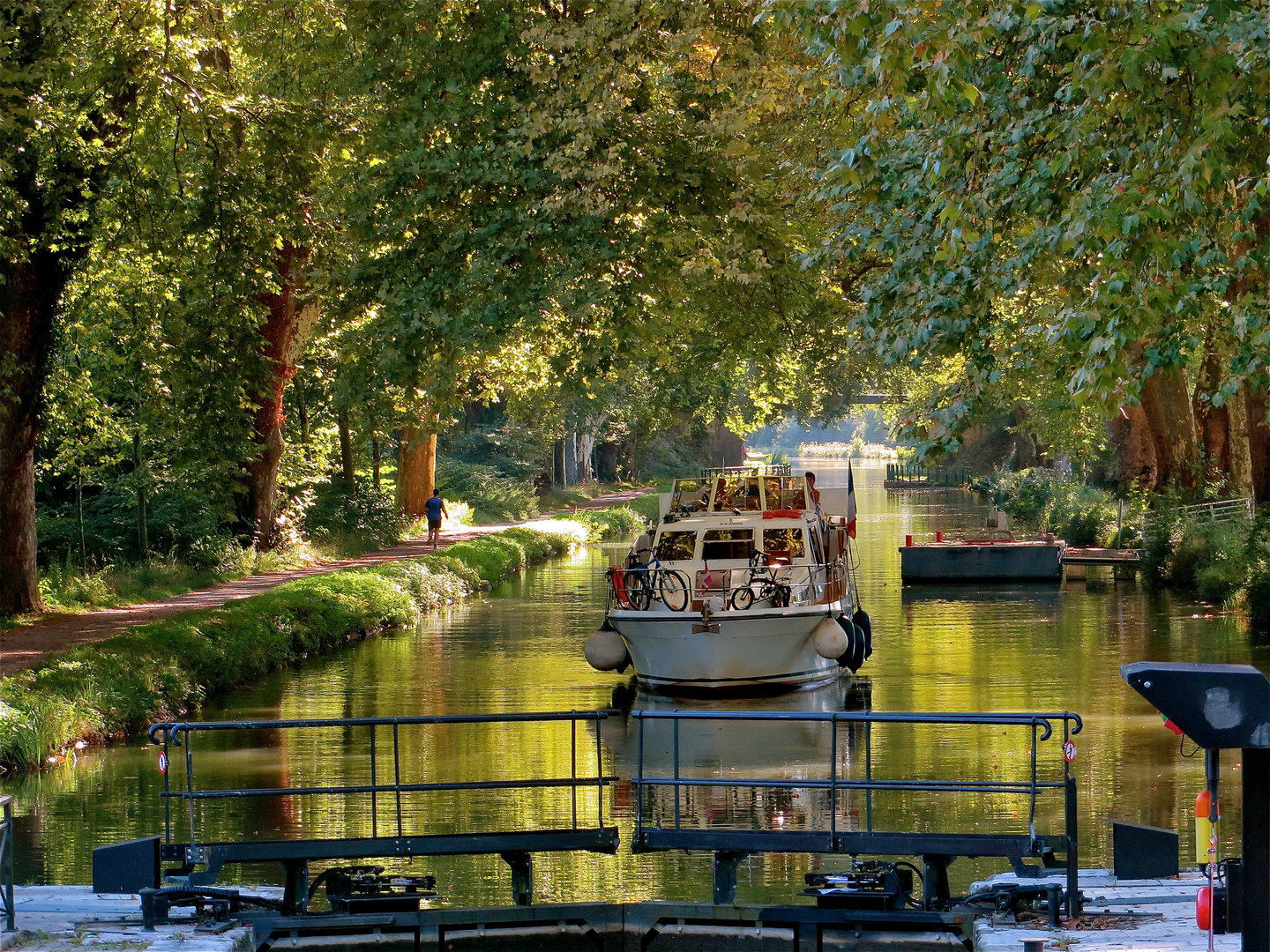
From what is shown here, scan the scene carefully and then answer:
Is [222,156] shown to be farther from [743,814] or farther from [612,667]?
[743,814]

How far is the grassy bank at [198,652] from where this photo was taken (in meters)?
18.6

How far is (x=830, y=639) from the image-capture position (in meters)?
24.4

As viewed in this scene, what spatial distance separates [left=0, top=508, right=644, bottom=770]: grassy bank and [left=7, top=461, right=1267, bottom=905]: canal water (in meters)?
0.42

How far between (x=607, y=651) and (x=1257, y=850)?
17.9 m

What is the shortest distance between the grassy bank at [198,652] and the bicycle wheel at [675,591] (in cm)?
674

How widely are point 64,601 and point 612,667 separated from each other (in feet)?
33.1

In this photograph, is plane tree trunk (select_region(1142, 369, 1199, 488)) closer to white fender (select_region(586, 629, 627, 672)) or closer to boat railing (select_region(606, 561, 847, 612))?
boat railing (select_region(606, 561, 847, 612))

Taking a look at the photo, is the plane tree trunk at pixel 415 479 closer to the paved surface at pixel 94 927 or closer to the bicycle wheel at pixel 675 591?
the bicycle wheel at pixel 675 591

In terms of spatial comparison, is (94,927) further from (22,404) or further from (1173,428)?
(1173,428)

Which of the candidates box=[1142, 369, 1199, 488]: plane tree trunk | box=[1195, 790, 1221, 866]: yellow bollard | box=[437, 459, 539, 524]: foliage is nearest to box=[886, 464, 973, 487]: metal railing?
box=[437, 459, 539, 524]: foliage

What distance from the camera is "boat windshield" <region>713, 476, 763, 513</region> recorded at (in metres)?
30.0

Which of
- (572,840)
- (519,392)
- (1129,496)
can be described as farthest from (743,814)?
(1129,496)

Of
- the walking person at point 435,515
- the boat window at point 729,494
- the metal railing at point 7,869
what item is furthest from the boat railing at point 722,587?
the walking person at point 435,515

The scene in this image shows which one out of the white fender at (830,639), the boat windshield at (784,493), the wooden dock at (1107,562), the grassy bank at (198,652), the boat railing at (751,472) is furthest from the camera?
the wooden dock at (1107,562)
